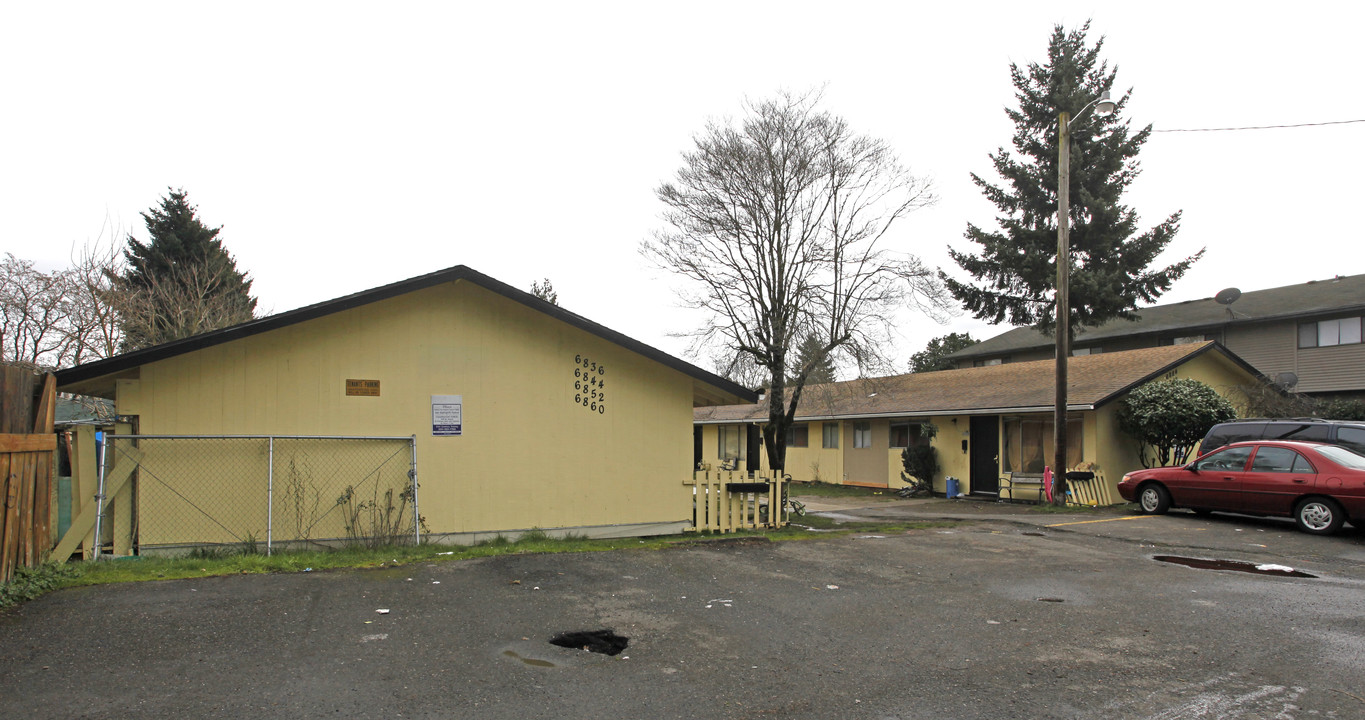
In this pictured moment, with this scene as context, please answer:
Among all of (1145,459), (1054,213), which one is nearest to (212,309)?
(1145,459)

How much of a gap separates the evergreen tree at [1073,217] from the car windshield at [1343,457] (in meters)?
18.7

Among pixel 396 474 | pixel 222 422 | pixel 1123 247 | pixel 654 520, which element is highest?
pixel 1123 247

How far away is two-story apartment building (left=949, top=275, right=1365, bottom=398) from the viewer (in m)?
28.2

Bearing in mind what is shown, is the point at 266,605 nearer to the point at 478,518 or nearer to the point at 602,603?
the point at 602,603

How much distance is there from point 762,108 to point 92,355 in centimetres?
2049

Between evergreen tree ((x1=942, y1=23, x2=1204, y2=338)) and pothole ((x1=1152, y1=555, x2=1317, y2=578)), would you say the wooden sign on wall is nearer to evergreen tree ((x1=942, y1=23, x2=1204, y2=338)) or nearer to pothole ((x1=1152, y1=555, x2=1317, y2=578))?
pothole ((x1=1152, y1=555, x2=1317, y2=578))

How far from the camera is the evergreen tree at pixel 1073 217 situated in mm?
31047

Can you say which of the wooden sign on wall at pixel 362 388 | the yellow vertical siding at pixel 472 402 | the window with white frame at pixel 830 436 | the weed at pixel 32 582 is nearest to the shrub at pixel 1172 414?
the window with white frame at pixel 830 436

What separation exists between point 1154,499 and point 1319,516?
3.07 m

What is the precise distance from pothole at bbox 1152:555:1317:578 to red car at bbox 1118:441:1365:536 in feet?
11.5

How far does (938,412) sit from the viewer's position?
22.9m

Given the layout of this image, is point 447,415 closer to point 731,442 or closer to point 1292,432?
point 1292,432

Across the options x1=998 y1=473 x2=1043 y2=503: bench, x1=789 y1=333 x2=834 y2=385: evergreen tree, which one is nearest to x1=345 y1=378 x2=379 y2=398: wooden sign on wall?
x1=789 y1=333 x2=834 y2=385: evergreen tree

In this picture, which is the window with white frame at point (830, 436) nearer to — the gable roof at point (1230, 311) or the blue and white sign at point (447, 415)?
the gable roof at point (1230, 311)
